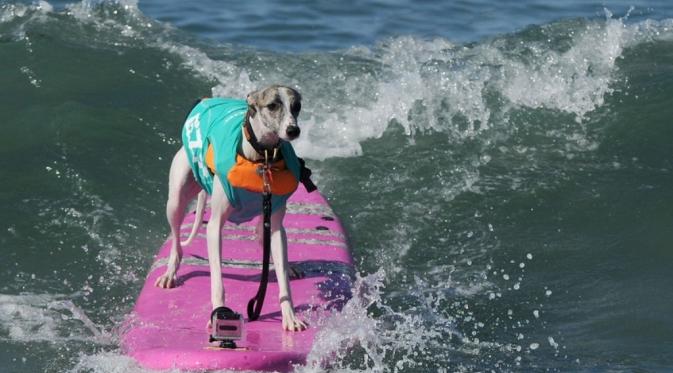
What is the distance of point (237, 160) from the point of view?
642cm

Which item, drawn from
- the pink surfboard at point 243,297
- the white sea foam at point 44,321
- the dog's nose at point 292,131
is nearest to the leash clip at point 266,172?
the dog's nose at point 292,131

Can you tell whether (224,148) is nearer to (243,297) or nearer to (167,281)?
(243,297)

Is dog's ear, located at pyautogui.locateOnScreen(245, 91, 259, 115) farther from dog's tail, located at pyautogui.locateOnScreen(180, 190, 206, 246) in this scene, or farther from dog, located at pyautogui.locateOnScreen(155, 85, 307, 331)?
dog's tail, located at pyautogui.locateOnScreen(180, 190, 206, 246)

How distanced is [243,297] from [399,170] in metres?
3.52

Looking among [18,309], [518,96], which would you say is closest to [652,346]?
[18,309]

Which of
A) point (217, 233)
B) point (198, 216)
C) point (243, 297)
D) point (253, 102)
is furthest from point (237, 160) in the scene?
point (198, 216)

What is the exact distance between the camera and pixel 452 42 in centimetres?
1414

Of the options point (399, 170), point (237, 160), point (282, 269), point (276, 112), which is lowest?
point (282, 269)

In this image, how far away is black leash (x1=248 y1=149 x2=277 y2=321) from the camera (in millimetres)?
6406

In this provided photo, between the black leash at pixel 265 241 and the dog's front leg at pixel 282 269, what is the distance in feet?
0.28

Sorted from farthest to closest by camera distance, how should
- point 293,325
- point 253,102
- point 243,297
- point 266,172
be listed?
1. point 243,297
2. point 293,325
3. point 266,172
4. point 253,102

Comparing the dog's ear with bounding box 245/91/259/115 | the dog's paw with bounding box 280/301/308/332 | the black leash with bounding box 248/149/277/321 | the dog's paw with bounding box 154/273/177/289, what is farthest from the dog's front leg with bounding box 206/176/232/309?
the dog's paw with bounding box 154/273/177/289

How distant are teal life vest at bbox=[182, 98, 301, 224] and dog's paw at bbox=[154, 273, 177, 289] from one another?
0.69 metres

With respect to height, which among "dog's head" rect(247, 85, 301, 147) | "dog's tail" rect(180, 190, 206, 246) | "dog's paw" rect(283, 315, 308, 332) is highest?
"dog's head" rect(247, 85, 301, 147)
